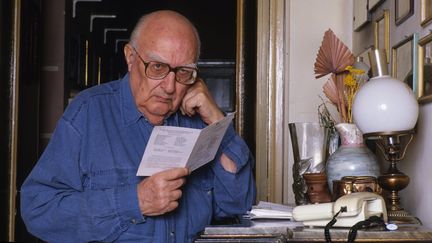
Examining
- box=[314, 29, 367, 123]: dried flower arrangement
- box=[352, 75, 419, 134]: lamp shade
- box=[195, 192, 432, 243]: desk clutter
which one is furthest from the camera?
box=[314, 29, 367, 123]: dried flower arrangement

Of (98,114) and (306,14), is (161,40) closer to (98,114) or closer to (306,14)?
(98,114)

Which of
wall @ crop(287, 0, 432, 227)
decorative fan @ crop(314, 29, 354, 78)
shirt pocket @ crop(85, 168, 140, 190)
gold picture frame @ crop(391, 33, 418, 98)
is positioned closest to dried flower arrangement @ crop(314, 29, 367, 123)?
decorative fan @ crop(314, 29, 354, 78)

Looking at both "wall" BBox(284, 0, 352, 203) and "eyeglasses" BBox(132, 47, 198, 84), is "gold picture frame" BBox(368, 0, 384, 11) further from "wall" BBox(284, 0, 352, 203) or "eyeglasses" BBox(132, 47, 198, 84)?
"eyeglasses" BBox(132, 47, 198, 84)

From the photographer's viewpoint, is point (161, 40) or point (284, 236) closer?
point (284, 236)

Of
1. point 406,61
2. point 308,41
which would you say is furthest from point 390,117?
point 308,41

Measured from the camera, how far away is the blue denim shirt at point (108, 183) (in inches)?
59.9

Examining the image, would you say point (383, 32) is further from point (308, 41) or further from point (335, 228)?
point (335, 228)

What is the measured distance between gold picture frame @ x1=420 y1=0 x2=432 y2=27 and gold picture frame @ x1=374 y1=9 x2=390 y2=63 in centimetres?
32

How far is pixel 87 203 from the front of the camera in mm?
1520

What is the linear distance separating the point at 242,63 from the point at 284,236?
71.5 inches

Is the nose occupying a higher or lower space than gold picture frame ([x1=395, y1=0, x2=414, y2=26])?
lower

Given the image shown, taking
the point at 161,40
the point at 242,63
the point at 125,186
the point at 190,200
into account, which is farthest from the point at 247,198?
the point at 242,63

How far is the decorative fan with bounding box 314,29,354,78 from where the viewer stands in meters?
1.88

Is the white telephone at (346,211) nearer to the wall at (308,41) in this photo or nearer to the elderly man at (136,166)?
the elderly man at (136,166)
